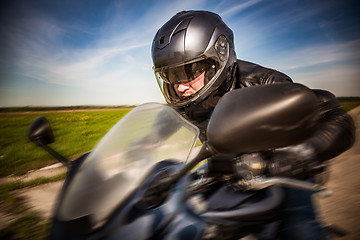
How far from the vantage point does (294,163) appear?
0.95 metres

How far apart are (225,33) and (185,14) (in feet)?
1.58

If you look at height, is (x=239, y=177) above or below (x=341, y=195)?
above

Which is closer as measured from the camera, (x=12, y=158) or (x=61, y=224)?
(x=61, y=224)

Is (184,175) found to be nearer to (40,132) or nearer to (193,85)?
(40,132)

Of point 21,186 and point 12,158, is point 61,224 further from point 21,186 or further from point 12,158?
point 12,158

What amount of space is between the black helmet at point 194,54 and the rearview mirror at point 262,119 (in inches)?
51.5

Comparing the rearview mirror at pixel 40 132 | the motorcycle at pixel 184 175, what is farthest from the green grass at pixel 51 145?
the motorcycle at pixel 184 175

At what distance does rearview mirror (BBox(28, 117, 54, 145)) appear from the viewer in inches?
51.7

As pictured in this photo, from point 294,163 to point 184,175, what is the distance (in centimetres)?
58

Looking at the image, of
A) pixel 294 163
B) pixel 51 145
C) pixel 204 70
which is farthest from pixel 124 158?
pixel 51 145

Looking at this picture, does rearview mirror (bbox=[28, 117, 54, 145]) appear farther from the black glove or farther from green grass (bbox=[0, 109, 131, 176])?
the black glove

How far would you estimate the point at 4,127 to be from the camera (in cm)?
995

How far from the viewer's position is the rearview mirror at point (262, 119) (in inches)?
21.6

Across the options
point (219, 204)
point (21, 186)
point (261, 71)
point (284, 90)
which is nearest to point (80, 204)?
point (219, 204)
